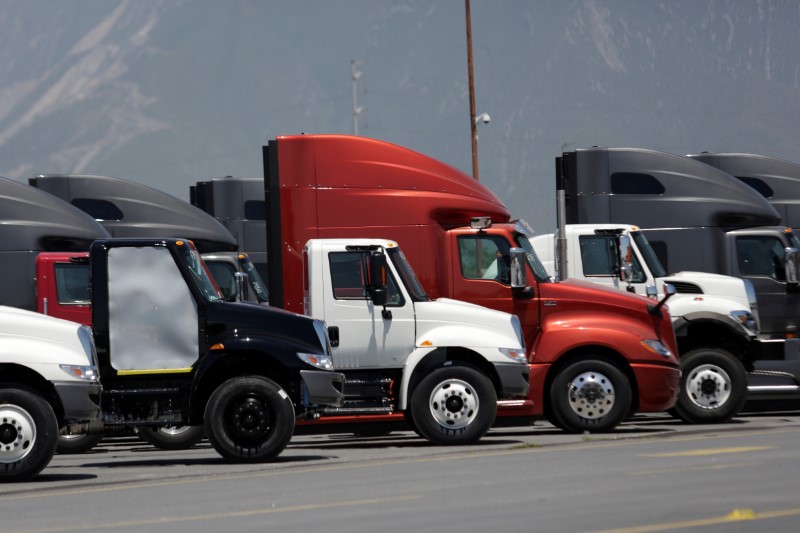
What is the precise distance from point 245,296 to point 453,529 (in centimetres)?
1025

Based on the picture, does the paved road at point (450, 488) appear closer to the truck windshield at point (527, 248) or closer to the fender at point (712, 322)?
the truck windshield at point (527, 248)

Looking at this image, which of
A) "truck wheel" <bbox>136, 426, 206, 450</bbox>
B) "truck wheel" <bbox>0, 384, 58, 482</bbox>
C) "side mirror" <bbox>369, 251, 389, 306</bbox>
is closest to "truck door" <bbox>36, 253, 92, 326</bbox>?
"truck wheel" <bbox>136, 426, 206, 450</bbox>

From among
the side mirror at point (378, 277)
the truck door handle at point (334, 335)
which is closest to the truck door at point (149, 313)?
the truck door handle at point (334, 335)

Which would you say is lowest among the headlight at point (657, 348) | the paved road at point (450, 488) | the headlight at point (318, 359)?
the paved road at point (450, 488)

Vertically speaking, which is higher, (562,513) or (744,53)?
(744,53)

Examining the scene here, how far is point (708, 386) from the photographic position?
19266 millimetres

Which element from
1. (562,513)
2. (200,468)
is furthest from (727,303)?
(562,513)

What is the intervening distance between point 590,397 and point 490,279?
1.84 metres

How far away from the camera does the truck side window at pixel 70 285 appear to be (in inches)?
814

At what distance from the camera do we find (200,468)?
587 inches

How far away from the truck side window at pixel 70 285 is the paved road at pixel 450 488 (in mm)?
3618

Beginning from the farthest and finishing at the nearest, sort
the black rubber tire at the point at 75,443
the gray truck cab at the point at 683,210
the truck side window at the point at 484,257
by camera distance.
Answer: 1. the gray truck cab at the point at 683,210
2. the black rubber tire at the point at 75,443
3. the truck side window at the point at 484,257

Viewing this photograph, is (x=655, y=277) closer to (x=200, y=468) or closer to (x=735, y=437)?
(x=735, y=437)

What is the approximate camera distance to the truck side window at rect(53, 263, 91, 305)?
67.8 feet
